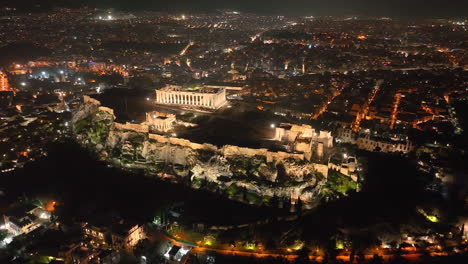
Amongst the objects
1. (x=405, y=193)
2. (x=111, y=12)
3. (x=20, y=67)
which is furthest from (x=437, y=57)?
(x=111, y=12)

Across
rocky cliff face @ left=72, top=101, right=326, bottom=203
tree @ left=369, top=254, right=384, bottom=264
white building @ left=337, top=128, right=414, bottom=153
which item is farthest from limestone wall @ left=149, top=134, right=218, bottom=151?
tree @ left=369, top=254, right=384, bottom=264

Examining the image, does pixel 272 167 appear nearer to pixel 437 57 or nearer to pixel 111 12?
pixel 437 57

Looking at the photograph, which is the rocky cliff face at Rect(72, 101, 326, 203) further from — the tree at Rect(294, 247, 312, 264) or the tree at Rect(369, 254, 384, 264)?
the tree at Rect(369, 254, 384, 264)

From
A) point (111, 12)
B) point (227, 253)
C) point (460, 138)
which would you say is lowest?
point (227, 253)

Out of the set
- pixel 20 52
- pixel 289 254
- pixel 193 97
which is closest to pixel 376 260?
pixel 289 254

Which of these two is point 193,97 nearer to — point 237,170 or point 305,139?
point 237,170
